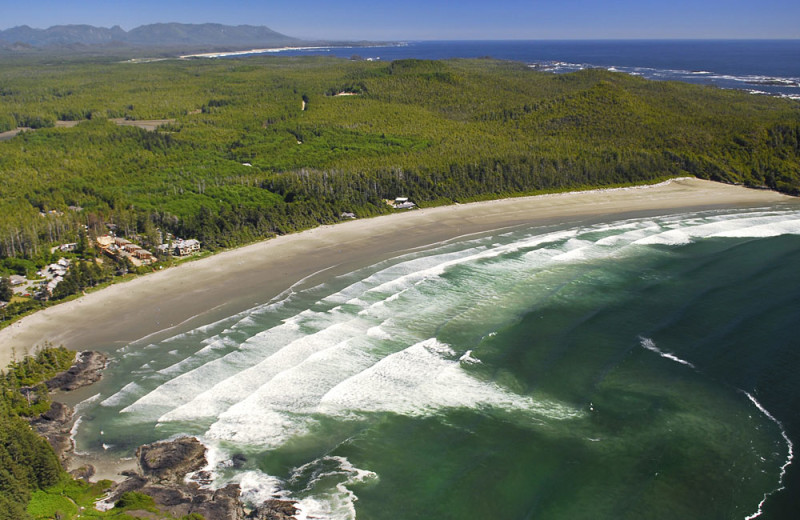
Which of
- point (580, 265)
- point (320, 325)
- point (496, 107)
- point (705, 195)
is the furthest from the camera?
point (496, 107)

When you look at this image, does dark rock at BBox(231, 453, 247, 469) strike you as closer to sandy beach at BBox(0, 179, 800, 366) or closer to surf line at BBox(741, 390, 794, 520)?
sandy beach at BBox(0, 179, 800, 366)

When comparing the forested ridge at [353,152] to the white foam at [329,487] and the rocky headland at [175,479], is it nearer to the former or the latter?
the rocky headland at [175,479]

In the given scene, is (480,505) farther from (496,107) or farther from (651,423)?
(496,107)

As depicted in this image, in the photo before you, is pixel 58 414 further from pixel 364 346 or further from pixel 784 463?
pixel 784 463

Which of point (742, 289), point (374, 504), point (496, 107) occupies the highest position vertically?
point (496, 107)

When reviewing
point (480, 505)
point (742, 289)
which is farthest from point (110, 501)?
point (742, 289)

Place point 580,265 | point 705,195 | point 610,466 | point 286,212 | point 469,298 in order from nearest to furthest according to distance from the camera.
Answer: point 610,466 < point 469,298 < point 580,265 < point 286,212 < point 705,195

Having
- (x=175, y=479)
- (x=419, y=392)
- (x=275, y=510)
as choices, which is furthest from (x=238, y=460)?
(x=419, y=392)

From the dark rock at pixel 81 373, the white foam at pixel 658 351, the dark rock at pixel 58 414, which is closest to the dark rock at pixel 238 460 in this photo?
the dark rock at pixel 58 414

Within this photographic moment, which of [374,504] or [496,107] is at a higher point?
[496,107]
